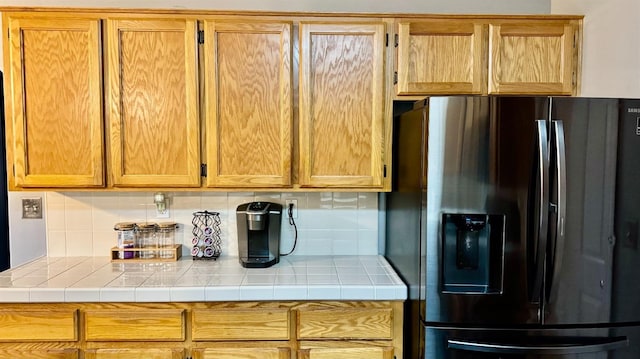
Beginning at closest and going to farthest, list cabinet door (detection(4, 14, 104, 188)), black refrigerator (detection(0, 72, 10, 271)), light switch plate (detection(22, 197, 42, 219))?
cabinet door (detection(4, 14, 104, 188)) → light switch plate (detection(22, 197, 42, 219)) → black refrigerator (detection(0, 72, 10, 271))

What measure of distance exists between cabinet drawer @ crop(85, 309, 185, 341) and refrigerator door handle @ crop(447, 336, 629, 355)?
1.13 metres

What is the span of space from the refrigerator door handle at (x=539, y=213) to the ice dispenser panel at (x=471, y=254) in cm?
12

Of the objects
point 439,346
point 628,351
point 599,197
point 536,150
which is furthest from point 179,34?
point 628,351

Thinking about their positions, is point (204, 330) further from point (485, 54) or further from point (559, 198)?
point (485, 54)

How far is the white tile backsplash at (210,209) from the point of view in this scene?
2129 millimetres

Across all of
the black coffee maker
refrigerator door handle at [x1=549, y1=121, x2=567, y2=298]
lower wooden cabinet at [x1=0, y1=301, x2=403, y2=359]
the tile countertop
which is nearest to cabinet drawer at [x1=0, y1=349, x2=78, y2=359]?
lower wooden cabinet at [x1=0, y1=301, x2=403, y2=359]

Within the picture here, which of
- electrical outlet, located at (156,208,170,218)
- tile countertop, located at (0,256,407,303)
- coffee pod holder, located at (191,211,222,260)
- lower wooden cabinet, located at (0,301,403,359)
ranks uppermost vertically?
electrical outlet, located at (156,208,170,218)

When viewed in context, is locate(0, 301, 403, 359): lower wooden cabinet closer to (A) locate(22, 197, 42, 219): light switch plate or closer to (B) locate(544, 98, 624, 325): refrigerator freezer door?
(B) locate(544, 98, 624, 325): refrigerator freezer door

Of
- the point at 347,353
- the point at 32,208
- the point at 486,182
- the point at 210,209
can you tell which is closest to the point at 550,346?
the point at 486,182

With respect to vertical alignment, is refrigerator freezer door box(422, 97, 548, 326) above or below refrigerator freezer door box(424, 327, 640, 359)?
above

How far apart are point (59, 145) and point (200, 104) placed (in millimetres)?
696

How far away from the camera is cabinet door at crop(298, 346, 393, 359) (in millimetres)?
1627

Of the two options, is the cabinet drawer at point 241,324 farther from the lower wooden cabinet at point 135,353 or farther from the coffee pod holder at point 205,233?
the coffee pod holder at point 205,233

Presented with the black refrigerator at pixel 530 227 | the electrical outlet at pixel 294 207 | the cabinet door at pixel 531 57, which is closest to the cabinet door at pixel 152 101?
the electrical outlet at pixel 294 207
